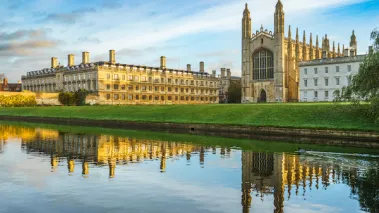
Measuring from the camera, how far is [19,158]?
18672 millimetres

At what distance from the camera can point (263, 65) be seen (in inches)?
3241

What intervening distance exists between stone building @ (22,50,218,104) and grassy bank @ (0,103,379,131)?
26.9 meters

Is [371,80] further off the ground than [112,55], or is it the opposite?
[112,55]

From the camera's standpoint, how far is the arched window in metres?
80.9

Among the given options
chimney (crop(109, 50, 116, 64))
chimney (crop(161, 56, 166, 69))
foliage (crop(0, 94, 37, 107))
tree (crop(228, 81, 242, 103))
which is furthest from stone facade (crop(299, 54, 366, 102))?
foliage (crop(0, 94, 37, 107))

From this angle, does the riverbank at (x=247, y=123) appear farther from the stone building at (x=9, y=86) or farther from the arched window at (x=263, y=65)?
the stone building at (x=9, y=86)

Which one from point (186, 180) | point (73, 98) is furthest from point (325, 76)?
point (186, 180)

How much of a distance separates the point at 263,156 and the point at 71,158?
9.70m

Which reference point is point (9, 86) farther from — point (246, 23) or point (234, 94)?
point (246, 23)

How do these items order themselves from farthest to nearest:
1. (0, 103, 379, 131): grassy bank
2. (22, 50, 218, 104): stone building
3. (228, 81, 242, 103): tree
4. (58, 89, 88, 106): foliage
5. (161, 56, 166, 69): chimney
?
(228, 81, 242, 103): tree
(161, 56, 166, 69): chimney
(22, 50, 218, 104): stone building
(58, 89, 88, 106): foliage
(0, 103, 379, 131): grassy bank

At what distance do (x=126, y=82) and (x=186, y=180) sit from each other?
72.2 metres

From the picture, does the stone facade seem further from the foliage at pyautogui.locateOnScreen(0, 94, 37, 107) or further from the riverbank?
the foliage at pyautogui.locateOnScreen(0, 94, 37, 107)

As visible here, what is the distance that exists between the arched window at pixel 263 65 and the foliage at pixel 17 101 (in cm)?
4750

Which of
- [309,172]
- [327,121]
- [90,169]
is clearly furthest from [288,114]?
[90,169]
